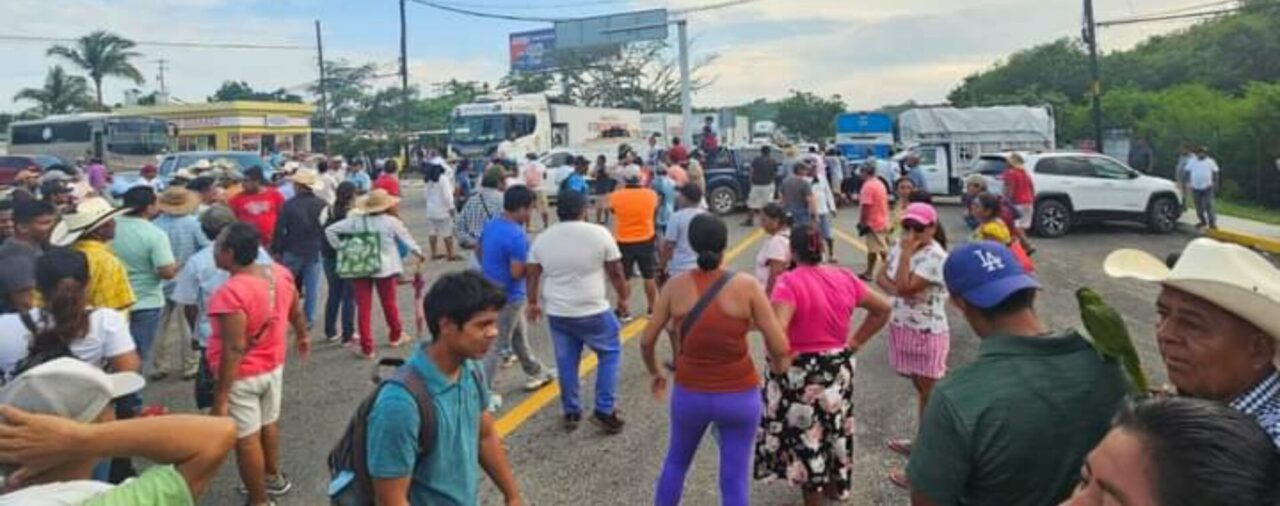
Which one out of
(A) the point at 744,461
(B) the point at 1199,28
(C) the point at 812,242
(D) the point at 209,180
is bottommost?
(A) the point at 744,461

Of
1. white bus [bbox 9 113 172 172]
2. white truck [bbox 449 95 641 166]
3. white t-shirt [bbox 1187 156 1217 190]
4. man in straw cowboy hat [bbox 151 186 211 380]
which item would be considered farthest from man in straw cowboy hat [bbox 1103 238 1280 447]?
white bus [bbox 9 113 172 172]

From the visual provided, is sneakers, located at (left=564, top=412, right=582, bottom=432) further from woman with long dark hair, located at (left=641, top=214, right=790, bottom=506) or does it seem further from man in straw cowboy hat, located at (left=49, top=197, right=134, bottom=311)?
man in straw cowboy hat, located at (left=49, top=197, right=134, bottom=311)

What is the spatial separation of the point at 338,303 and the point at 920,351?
561 cm

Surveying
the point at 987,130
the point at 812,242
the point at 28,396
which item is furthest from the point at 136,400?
the point at 987,130

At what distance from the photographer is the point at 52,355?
133 inches

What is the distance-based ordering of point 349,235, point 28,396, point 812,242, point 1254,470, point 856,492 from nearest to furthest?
point 1254,470, point 28,396, point 812,242, point 856,492, point 349,235

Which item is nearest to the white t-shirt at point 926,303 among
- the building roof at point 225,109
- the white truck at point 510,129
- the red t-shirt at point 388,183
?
the red t-shirt at point 388,183

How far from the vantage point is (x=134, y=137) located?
35.1 meters

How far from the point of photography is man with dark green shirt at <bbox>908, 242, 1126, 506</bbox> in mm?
2102

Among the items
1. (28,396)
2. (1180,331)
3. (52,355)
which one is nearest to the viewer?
(28,396)

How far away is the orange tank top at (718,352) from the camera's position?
3.89 metres

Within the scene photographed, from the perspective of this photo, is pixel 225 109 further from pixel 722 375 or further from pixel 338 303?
pixel 722 375

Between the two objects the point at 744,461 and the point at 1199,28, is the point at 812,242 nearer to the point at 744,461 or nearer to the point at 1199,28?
the point at 744,461

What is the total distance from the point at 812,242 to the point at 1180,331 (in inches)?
87.2
